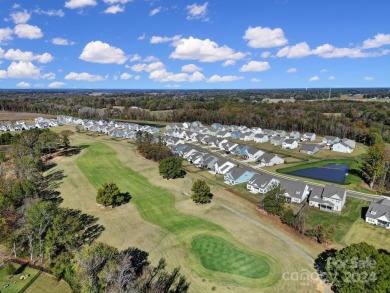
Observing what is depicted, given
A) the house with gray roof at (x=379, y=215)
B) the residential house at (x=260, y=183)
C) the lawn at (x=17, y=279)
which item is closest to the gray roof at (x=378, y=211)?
the house with gray roof at (x=379, y=215)

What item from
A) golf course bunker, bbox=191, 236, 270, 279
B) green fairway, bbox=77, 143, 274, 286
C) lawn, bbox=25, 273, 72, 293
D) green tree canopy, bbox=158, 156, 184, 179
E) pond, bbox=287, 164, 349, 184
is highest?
green tree canopy, bbox=158, 156, 184, 179

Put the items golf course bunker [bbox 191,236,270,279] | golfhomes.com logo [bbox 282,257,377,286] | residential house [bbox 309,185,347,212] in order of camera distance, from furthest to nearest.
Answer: residential house [bbox 309,185,347,212] → golf course bunker [bbox 191,236,270,279] → golfhomes.com logo [bbox 282,257,377,286]

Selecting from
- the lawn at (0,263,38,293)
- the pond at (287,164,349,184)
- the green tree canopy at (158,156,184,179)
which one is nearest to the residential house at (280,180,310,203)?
the pond at (287,164,349,184)

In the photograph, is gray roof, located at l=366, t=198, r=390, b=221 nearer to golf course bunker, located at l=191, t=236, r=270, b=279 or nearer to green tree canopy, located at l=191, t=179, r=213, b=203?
golf course bunker, located at l=191, t=236, r=270, b=279

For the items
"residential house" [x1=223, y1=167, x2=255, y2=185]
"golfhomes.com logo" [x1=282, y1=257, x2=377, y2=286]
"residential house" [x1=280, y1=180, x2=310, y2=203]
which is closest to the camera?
"golfhomes.com logo" [x1=282, y1=257, x2=377, y2=286]

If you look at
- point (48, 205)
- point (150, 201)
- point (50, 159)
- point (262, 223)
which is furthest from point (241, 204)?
point (50, 159)

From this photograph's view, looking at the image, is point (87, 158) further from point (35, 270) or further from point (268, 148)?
point (268, 148)
